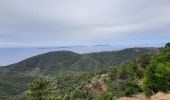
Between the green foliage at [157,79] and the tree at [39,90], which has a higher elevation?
the green foliage at [157,79]

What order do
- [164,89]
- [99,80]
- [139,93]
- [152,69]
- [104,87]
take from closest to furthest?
[164,89]
[152,69]
[139,93]
[104,87]
[99,80]

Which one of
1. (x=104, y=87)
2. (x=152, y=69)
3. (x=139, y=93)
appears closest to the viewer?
(x=152, y=69)

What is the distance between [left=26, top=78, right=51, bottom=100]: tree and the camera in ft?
174

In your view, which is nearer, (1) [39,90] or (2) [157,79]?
(2) [157,79]

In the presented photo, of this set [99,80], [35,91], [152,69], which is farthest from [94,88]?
[152,69]

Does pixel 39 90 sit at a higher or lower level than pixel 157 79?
lower

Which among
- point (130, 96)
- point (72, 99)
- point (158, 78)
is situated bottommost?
point (72, 99)

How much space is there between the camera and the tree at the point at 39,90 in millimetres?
53062

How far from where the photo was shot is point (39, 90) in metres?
53.6

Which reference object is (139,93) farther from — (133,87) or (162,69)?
(162,69)

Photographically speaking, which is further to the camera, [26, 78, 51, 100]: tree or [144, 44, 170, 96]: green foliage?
[26, 78, 51, 100]: tree

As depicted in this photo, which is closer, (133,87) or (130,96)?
(130,96)

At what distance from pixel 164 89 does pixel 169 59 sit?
8.46 m

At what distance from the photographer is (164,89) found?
40750 mm
